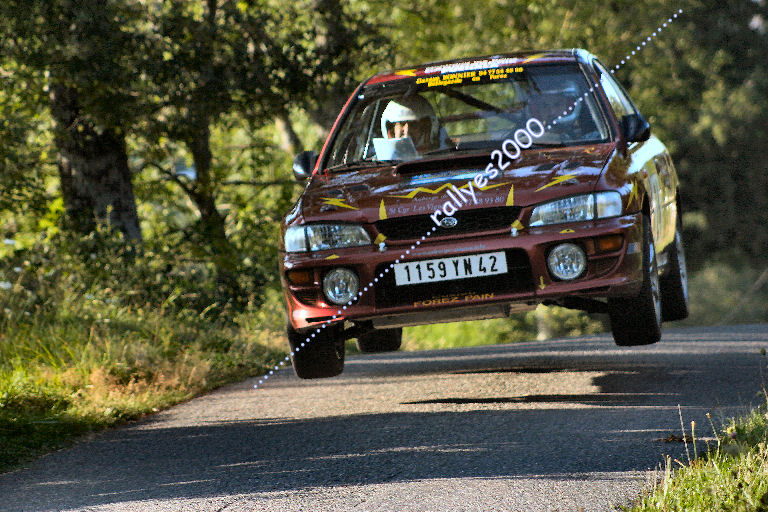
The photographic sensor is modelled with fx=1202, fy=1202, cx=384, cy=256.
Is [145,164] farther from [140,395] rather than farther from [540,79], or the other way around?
[540,79]

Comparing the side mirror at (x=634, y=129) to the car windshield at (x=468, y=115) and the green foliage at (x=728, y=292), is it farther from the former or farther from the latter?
the green foliage at (x=728, y=292)

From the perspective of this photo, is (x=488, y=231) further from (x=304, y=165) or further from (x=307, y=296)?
(x=304, y=165)

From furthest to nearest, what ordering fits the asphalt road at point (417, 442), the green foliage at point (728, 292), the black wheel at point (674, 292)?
the green foliage at point (728, 292), the black wheel at point (674, 292), the asphalt road at point (417, 442)

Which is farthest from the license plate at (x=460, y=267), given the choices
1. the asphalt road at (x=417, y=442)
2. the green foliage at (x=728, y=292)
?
the green foliage at (x=728, y=292)

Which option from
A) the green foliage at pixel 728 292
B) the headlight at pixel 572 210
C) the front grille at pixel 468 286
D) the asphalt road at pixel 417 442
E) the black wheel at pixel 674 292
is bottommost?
the green foliage at pixel 728 292

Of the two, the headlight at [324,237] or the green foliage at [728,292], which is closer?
the headlight at [324,237]

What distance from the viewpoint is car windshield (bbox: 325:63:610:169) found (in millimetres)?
7586

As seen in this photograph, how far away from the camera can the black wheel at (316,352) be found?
23.7 feet

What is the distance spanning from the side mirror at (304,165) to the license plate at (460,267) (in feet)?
5.25

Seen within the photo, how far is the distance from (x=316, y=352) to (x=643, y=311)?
196 cm

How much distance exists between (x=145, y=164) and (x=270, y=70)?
2.88 metres

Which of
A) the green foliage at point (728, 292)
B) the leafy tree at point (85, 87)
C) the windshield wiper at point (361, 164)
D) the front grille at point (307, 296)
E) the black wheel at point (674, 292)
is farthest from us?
the green foliage at point (728, 292)

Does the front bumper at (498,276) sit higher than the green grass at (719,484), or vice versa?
the front bumper at (498,276)

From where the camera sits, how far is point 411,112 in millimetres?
8180
